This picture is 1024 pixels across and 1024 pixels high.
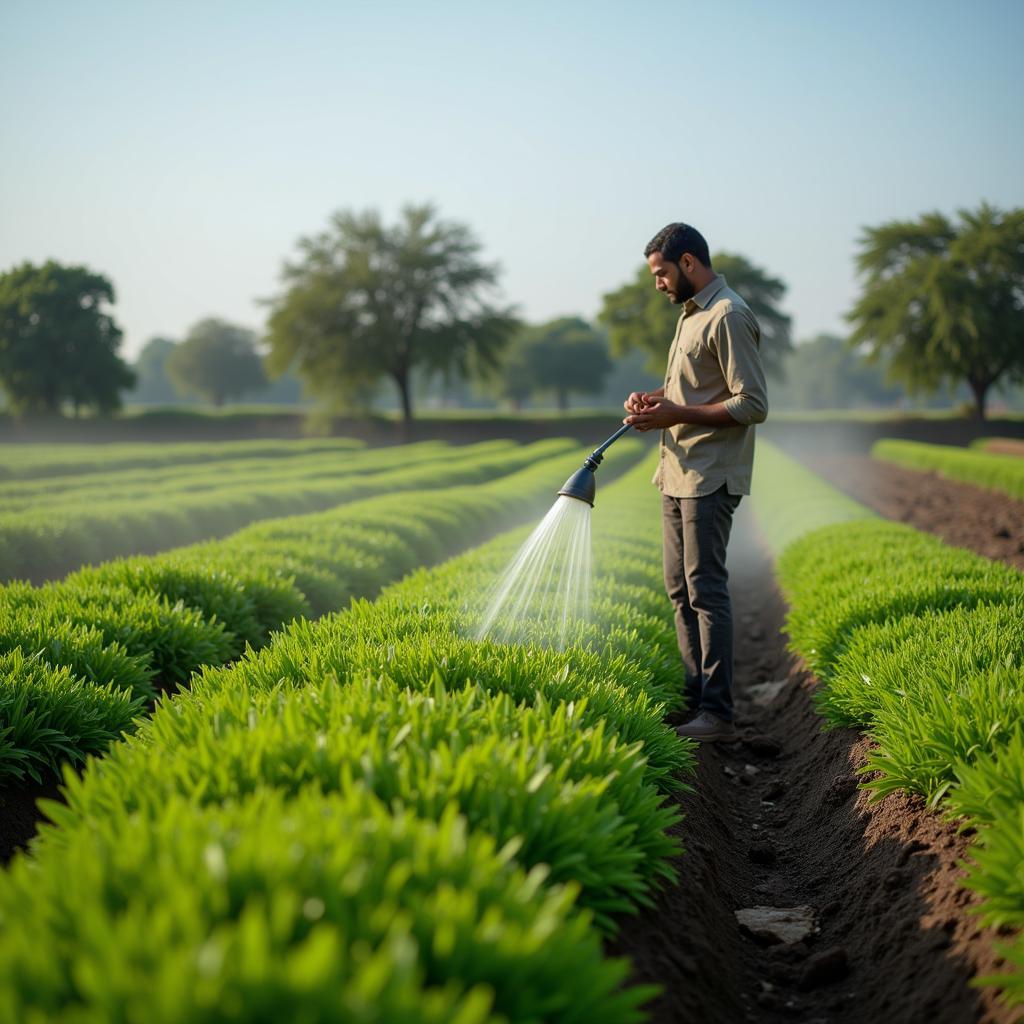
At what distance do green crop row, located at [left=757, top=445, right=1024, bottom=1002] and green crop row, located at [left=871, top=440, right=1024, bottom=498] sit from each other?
1408cm

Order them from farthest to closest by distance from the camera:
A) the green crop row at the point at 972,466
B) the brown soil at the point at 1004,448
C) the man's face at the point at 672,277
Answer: the brown soil at the point at 1004,448 < the green crop row at the point at 972,466 < the man's face at the point at 672,277


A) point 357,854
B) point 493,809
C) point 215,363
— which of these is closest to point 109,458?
point 493,809

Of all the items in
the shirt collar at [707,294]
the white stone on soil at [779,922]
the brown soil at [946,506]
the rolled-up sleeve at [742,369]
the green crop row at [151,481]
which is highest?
the shirt collar at [707,294]

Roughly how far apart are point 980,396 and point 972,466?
2554cm

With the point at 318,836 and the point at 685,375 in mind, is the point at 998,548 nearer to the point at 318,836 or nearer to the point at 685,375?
the point at 685,375

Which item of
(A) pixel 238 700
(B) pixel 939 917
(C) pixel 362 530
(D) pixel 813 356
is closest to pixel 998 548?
(C) pixel 362 530

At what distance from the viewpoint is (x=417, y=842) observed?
192 centimetres

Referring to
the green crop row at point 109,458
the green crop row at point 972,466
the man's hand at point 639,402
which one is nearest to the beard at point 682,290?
the man's hand at point 639,402

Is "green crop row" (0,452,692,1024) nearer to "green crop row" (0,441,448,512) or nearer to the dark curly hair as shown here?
the dark curly hair

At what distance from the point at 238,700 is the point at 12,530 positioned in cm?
833

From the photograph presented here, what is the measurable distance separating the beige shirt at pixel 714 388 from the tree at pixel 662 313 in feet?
102

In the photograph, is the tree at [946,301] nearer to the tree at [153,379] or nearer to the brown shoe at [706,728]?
the brown shoe at [706,728]

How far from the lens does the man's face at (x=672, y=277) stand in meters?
4.61

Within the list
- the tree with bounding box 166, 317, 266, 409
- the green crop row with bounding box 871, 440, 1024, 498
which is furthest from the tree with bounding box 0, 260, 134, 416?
the green crop row with bounding box 871, 440, 1024, 498
